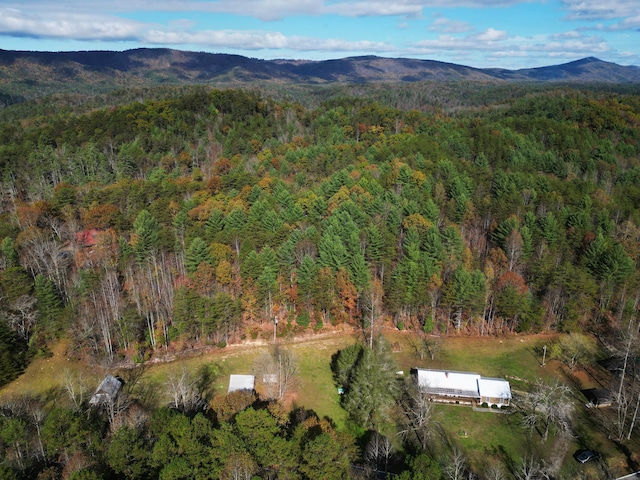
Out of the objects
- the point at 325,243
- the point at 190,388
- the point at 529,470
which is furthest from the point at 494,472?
the point at 325,243

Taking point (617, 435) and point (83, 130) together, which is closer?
point (617, 435)

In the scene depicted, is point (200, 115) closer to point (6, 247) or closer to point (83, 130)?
point (83, 130)

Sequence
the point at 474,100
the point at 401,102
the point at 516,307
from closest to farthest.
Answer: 1. the point at 516,307
2. the point at 401,102
3. the point at 474,100

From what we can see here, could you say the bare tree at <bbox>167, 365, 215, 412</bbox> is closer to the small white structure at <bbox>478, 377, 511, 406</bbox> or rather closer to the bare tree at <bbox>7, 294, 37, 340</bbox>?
the bare tree at <bbox>7, 294, 37, 340</bbox>

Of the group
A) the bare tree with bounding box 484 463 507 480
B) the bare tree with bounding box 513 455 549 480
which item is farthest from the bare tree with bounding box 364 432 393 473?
the bare tree with bounding box 513 455 549 480

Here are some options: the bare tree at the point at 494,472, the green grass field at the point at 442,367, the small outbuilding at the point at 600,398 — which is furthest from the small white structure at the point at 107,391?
the small outbuilding at the point at 600,398

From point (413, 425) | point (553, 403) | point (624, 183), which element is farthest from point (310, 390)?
point (624, 183)
